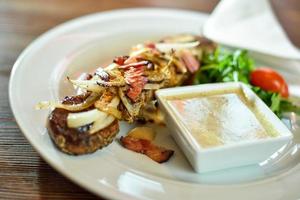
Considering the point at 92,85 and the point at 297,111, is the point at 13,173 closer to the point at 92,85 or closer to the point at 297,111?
the point at 92,85

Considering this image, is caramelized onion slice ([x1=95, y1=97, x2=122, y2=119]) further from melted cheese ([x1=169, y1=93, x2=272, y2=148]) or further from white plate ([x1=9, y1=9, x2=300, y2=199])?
melted cheese ([x1=169, y1=93, x2=272, y2=148])

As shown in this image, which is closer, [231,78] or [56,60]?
[56,60]

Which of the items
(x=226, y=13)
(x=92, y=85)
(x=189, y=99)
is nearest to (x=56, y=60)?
(x=92, y=85)

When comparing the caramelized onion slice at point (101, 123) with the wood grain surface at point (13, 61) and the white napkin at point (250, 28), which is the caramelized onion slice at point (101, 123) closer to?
the wood grain surface at point (13, 61)

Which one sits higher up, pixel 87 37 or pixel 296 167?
pixel 87 37

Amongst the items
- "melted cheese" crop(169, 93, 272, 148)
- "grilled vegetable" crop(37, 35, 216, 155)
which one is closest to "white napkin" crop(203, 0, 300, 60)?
"grilled vegetable" crop(37, 35, 216, 155)

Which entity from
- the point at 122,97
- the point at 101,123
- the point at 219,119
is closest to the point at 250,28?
the point at 219,119
